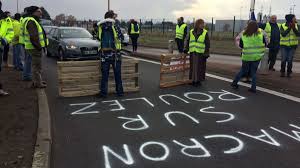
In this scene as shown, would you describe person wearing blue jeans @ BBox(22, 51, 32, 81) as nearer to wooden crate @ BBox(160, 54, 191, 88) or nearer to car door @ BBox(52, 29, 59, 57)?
wooden crate @ BBox(160, 54, 191, 88)

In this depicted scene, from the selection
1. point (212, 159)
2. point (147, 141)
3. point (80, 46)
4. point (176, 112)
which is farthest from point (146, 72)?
point (212, 159)

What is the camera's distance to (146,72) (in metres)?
13.0

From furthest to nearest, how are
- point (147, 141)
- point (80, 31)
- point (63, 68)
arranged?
point (80, 31)
point (63, 68)
point (147, 141)

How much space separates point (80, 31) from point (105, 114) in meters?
10.5

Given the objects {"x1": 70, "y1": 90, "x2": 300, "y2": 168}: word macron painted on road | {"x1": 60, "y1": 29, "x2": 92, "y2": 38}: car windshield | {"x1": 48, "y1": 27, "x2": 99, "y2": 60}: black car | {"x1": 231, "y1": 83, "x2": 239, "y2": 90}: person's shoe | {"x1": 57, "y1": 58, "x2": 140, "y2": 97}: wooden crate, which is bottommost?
{"x1": 70, "y1": 90, "x2": 300, "y2": 168}: word macron painted on road

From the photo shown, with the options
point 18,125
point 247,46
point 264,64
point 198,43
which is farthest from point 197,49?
point 18,125

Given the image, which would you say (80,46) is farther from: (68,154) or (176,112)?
(68,154)

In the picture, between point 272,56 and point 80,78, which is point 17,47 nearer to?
point 80,78

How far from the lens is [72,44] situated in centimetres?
1557

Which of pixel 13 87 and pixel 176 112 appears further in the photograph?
pixel 13 87

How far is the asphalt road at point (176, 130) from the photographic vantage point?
206 inches

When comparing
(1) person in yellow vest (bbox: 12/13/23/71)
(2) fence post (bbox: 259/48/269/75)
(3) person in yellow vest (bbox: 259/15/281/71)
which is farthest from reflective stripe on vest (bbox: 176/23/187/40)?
(1) person in yellow vest (bbox: 12/13/23/71)

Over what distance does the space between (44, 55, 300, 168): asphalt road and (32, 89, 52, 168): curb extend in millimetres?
157

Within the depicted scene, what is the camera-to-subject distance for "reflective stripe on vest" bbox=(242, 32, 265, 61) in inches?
384
